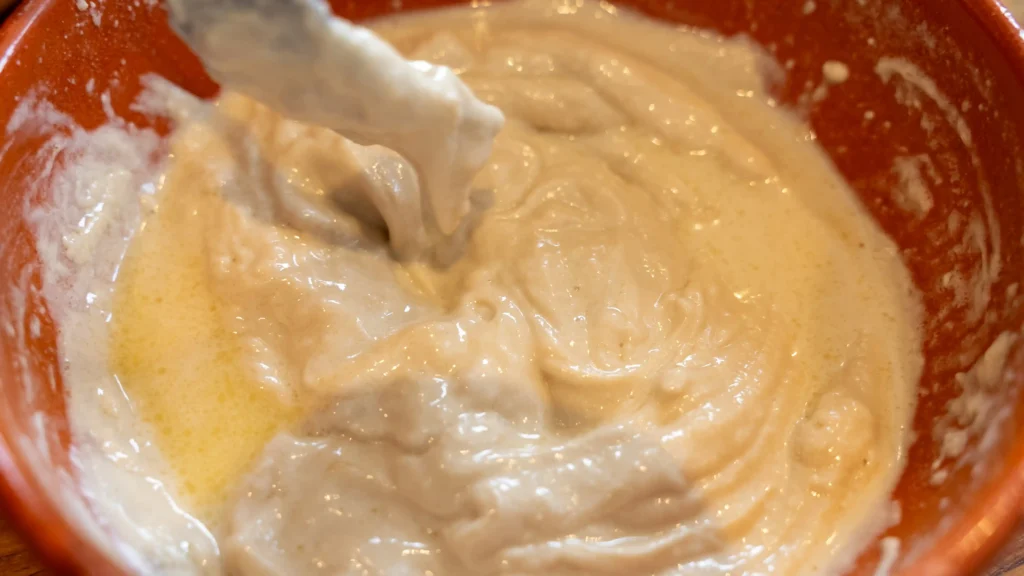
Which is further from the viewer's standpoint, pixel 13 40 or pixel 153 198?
pixel 153 198

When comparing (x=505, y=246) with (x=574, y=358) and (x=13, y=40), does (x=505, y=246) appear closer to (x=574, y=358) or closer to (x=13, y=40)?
(x=574, y=358)

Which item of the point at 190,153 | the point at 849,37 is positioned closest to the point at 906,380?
the point at 849,37

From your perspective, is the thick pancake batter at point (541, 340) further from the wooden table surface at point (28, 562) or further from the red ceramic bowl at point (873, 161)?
the wooden table surface at point (28, 562)

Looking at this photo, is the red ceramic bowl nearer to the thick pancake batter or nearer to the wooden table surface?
the thick pancake batter

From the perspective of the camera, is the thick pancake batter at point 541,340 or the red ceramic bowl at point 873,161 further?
the thick pancake batter at point 541,340

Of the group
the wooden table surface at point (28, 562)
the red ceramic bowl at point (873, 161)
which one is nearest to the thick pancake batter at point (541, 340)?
the red ceramic bowl at point (873, 161)
